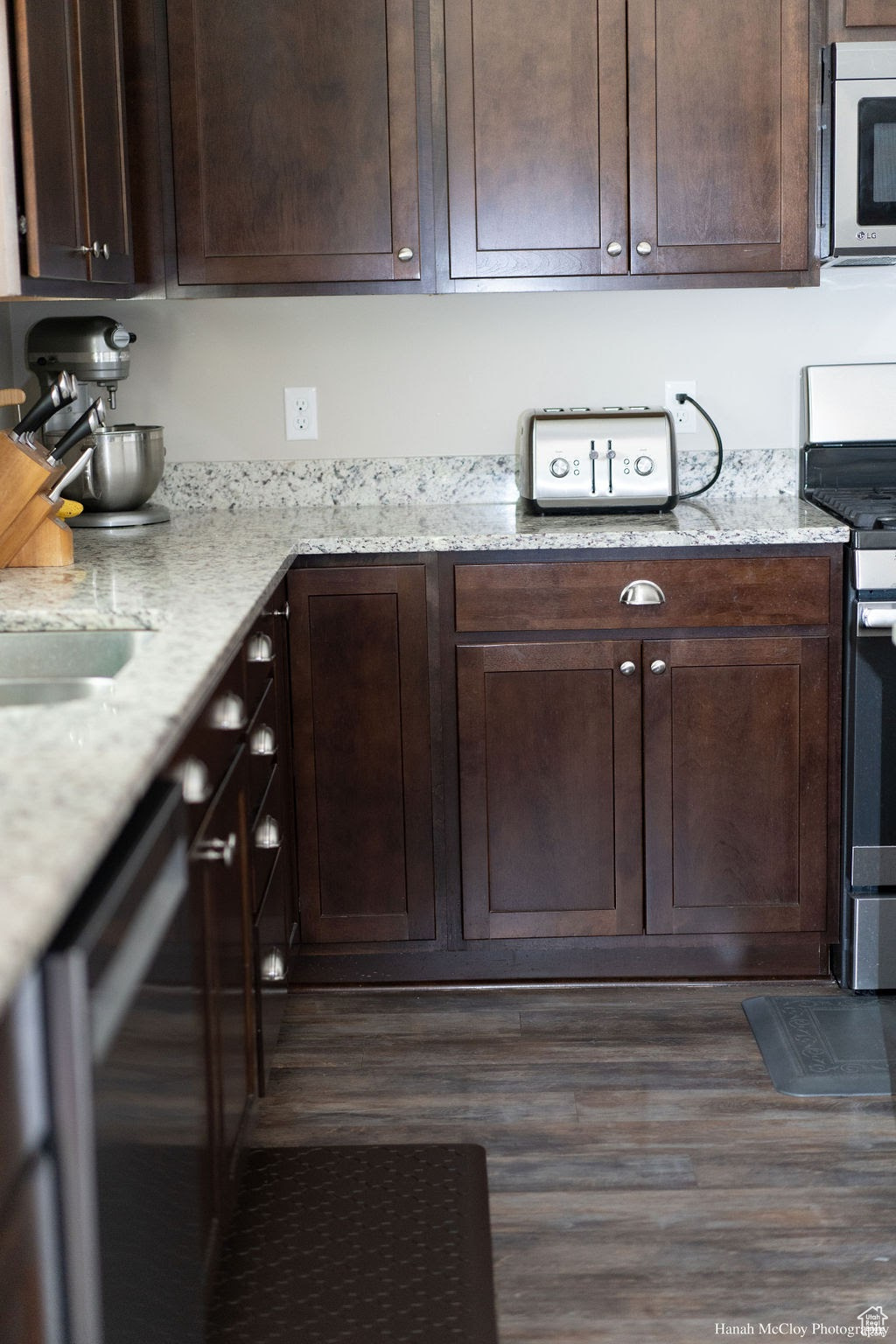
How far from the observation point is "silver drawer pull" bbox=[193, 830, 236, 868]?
5.52 ft

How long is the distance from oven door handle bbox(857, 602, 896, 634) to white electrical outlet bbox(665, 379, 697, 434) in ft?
2.42

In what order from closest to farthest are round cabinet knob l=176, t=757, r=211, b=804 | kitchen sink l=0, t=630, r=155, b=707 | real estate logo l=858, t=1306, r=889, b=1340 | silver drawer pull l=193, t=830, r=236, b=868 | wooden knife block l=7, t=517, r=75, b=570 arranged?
round cabinet knob l=176, t=757, r=211, b=804 < silver drawer pull l=193, t=830, r=236, b=868 < real estate logo l=858, t=1306, r=889, b=1340 < kitchen sink l=0, t=630, r=155, b=707 < wooden knife block l=7, t=517, r=75, b=570

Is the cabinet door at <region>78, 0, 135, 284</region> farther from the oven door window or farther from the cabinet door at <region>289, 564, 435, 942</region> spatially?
the oven door window

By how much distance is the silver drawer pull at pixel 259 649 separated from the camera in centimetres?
220

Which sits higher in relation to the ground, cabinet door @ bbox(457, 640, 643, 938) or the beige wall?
the beige wall

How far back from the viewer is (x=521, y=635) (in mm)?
2777

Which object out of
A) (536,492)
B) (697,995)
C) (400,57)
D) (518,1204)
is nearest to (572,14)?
(400,57)

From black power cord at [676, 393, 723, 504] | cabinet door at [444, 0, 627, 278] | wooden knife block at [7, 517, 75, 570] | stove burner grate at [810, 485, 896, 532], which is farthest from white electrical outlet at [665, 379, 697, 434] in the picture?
wooden knife block at [7, 517, 75, 570]

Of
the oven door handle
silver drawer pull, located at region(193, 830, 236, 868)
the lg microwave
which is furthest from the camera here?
the lg microwave

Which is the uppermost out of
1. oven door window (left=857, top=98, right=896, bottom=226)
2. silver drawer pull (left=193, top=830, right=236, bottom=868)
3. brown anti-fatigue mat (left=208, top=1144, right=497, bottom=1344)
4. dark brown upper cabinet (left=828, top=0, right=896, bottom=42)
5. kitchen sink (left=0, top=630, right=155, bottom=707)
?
dark brown upper cabinet (left=828, top=0, right=896, bottom=42)

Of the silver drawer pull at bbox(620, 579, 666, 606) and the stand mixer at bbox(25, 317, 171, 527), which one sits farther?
the stand mixer at bbox(25, 317, 171, 527)

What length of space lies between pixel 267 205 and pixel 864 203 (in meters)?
1.17

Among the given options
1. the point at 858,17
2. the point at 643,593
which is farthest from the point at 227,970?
the point at 858,17

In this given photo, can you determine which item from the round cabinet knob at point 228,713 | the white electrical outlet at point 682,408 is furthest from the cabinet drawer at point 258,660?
the white electrical outlet at point 682,408
